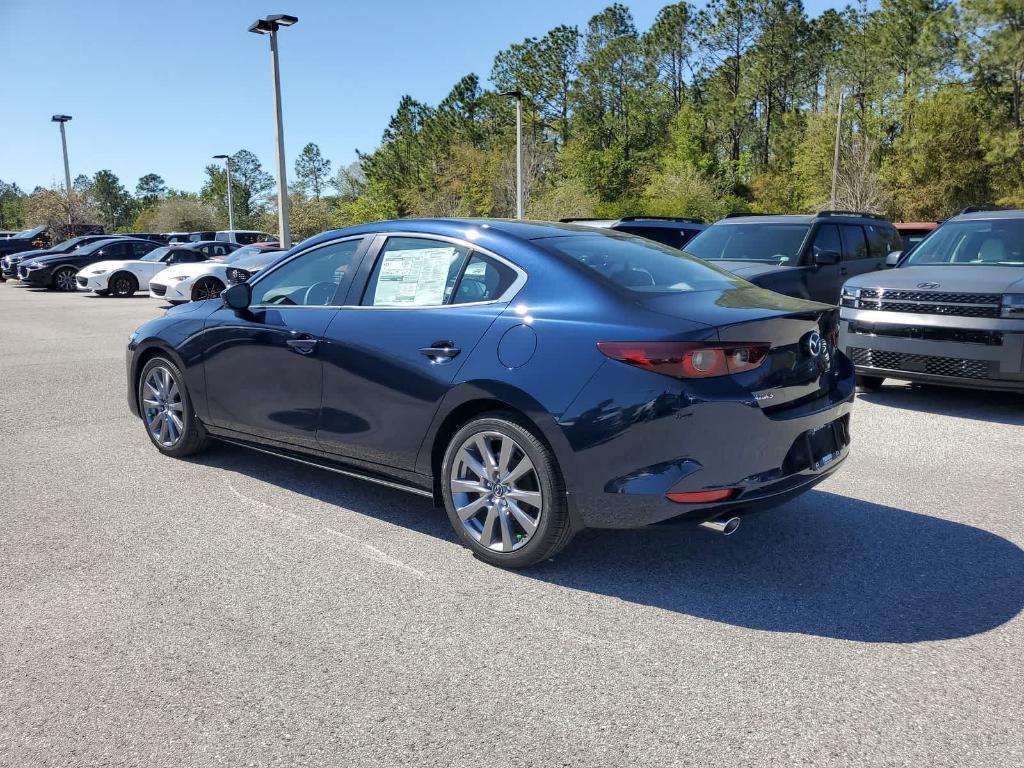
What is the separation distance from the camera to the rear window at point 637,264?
163 inches

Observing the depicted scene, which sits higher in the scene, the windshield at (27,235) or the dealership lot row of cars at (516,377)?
the windshield at (27,235)

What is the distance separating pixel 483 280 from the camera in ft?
13.8

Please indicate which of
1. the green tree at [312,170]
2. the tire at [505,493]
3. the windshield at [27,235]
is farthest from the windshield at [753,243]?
the green tree at [312,170]

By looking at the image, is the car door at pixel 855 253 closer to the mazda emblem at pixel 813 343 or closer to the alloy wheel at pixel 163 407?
the mazda emblem at pixel 813 343

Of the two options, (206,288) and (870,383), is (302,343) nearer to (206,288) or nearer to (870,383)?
(870,383)

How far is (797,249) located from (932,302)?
107 inches

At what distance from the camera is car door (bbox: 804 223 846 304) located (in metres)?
9.76

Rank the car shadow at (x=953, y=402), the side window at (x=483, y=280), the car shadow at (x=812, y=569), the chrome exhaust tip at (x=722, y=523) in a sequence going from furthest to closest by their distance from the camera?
the car shadow at (x=953, y=402) → the side window at (x=483, y=280) → the chrome exhaust tip at (x=722, y=523) → the car shadow at (x=812, y=569)

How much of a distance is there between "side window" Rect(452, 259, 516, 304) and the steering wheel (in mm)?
898

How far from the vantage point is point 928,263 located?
8.65 meters

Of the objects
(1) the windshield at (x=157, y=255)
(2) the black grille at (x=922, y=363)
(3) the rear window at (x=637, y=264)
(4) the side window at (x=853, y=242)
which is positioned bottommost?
(2) the black grille at (x=922, y=363)

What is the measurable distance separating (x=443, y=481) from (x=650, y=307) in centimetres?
129

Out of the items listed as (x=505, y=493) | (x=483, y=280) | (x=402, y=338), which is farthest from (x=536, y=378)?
(x=402, y=338)

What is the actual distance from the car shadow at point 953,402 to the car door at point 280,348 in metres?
5.40
